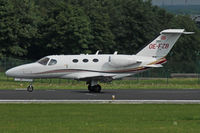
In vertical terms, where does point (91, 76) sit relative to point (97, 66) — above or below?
below

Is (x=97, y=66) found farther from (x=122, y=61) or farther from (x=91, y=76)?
(x=122, y=61)

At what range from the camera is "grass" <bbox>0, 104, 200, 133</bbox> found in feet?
68.5

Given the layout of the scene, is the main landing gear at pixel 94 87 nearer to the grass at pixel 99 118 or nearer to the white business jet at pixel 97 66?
the white business jet at pixel 97 66

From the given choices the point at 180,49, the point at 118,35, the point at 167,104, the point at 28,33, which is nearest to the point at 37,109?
the point at 167,104

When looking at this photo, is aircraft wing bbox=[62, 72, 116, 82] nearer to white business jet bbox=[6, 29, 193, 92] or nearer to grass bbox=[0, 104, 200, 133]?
white business jet bbox=[6, 29, 193, 92]

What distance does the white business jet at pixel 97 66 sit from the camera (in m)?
41.3

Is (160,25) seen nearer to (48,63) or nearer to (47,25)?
(47,25)

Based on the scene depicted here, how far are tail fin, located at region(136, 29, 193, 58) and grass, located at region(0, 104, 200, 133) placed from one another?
1191cm

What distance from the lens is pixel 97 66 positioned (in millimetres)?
41781

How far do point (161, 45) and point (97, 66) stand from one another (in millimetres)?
4532

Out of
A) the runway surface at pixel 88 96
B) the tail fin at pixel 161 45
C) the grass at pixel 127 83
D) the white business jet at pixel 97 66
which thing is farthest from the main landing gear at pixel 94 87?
the grass at pixel 127 83

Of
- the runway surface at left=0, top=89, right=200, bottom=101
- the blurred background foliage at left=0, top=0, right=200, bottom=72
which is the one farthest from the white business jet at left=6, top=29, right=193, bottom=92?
the blurred background foliage at left=0, top=0, right=200, bottom=72

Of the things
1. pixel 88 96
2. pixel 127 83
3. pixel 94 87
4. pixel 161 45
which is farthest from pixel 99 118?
pixel 127 83

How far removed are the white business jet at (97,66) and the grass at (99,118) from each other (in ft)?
35.5
